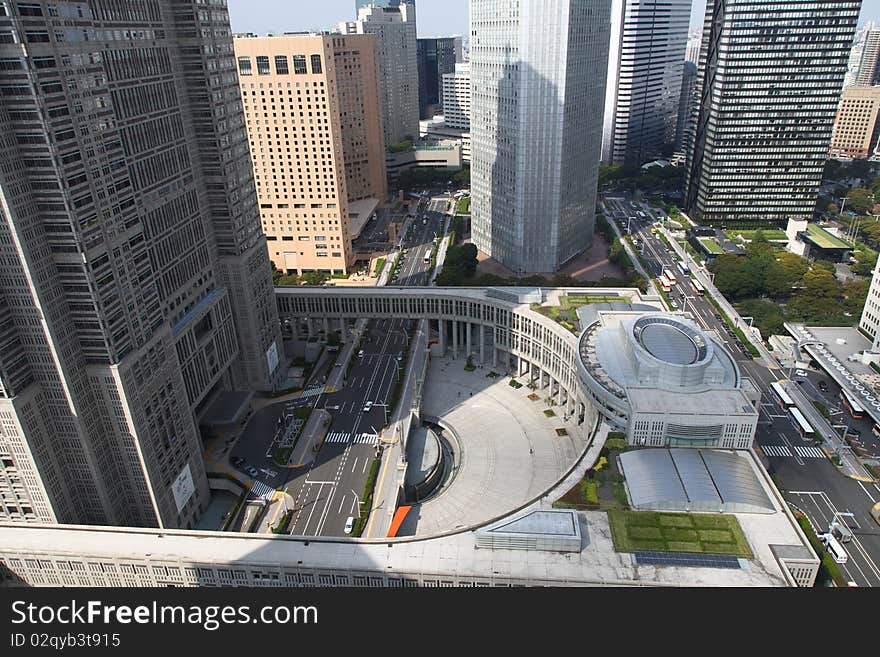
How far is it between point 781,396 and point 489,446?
72.4 m

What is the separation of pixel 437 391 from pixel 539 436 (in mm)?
29974

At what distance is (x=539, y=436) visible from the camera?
130875 mm

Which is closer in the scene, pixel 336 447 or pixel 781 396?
pixel 336 447

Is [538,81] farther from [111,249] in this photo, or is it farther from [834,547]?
[834,547]

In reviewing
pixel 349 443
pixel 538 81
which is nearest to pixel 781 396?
pixel 349 443

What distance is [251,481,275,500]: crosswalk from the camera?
112m

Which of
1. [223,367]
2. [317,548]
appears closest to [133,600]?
[317,548]

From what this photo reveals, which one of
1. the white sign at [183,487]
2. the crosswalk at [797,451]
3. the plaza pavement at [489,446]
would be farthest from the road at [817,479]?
the white sign at [183,487]

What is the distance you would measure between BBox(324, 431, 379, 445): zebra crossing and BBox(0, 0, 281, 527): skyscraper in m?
27.3

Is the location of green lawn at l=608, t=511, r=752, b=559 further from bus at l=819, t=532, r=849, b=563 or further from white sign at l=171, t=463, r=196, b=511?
white sign at l=171, t=463, r=196, b=511

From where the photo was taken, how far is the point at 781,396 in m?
140

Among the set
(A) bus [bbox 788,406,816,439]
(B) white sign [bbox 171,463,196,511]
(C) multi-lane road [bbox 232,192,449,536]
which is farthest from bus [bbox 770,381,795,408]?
(B) white sign [bbox 171,463,196,511]

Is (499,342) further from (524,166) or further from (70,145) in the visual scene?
(70,145)

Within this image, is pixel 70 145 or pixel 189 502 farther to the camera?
pixel 189 502
